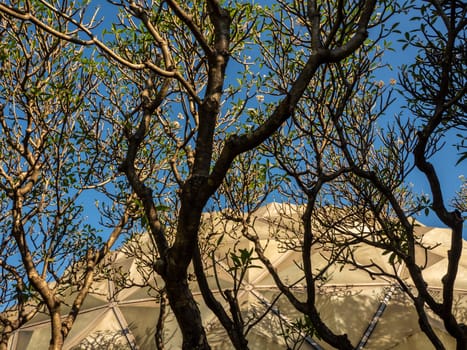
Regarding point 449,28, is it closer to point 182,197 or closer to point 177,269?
point 182,197

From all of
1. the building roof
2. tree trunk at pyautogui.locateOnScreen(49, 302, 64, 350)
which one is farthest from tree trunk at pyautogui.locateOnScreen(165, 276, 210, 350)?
the building roof

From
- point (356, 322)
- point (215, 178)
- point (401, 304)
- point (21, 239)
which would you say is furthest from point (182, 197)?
point (401, 304)

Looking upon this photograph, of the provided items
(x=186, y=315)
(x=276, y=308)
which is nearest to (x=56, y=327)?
(x=186, y=315)

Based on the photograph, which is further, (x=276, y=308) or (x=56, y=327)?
(x=276, y=308)

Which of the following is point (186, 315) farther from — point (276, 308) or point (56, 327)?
point (276, 308)

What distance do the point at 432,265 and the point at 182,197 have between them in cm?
1437

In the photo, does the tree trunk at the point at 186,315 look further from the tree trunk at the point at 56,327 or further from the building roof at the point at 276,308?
the building roof at the point at 276,308

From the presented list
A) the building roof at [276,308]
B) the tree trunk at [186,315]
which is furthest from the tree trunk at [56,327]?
the tree trunk at [186,315]

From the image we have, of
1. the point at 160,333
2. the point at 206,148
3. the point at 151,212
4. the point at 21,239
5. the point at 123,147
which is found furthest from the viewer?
the point at 160,333

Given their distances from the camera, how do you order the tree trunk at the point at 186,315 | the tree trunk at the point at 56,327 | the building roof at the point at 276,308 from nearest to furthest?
the tree trunk at the point at 186,315 < the tree trunk at the point at 56,327 < the building roof at the point at 276,308

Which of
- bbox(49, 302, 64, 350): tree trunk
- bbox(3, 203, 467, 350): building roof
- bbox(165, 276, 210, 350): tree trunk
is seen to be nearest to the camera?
bbox(165, 276, 210, 350): tree trunk

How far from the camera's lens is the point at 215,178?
12.2 ft

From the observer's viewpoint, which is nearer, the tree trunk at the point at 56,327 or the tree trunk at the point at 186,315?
the tree trunk at the point at 186,315

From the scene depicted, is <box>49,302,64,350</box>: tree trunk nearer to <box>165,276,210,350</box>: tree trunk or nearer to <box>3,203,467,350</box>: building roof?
<box>3,203,467,350</box>: building roof
